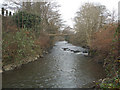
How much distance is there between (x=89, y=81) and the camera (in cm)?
717

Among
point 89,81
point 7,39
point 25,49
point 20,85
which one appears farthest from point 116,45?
point 7,39

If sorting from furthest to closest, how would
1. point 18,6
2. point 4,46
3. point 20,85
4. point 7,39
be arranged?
point 18,6 < point 7,39 < point 4,46 < point 20,85

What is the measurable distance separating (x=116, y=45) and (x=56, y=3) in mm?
18948

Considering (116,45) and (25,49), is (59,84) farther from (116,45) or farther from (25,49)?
(25,49)

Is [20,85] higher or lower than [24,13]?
lower

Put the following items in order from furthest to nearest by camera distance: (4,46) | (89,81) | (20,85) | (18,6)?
1. (18,6)
2. (4,46)
3. (89,81)
4. (20,85)

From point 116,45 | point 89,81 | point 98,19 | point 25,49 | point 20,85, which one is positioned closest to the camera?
point 20,85

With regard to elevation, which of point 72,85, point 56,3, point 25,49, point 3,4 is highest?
point 56,3

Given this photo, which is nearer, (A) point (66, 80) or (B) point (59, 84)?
(B) point (59, 84)

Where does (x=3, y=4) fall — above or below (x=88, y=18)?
above

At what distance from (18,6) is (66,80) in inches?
711

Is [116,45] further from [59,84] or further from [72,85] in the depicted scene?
[59,84]

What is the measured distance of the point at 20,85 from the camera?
6.46 m

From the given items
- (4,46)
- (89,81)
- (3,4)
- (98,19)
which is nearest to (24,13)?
(3,4)
